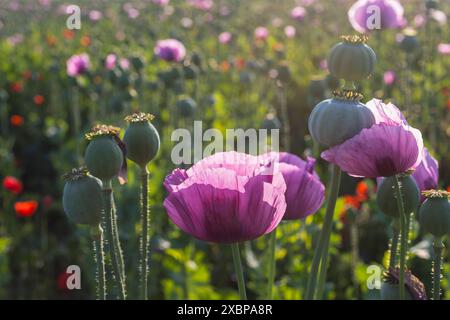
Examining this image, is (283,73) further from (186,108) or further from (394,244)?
(394,244)

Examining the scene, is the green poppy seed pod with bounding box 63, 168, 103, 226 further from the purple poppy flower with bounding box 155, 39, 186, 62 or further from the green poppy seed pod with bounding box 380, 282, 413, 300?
the purple poppy flower with bounding box 155, 39, 186, 62

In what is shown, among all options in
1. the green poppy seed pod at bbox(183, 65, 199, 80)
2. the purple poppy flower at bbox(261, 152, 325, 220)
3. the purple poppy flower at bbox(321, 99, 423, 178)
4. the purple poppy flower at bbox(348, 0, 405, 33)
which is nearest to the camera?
the purple poppy flower at bbox(321, 99, 423, 178)

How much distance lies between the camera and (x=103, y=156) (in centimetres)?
73

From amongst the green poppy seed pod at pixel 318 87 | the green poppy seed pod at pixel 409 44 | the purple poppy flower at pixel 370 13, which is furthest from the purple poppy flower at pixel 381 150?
the green poppy seed pod at pixel 409 44

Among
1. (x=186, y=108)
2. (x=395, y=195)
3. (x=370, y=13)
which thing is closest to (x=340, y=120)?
(x=395, y=195)

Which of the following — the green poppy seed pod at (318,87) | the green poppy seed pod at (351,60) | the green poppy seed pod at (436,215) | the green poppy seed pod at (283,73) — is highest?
the green poppy seed pod at (283,73)

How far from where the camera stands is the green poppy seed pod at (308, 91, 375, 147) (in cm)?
66

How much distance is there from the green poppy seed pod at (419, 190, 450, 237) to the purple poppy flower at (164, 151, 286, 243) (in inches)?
6.4

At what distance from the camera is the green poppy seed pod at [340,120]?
0.66 metres

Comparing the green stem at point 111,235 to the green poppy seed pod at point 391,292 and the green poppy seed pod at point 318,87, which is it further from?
the green poppy seed pod at point 318,87

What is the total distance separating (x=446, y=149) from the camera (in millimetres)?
2982

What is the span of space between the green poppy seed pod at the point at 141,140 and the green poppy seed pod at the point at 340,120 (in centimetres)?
20

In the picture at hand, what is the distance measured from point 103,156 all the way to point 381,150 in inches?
12.0

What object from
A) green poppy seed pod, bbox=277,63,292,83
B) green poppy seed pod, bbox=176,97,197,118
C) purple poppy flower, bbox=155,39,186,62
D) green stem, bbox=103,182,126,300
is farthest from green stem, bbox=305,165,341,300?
purple poppy flower, bbox=155,39,186,62
